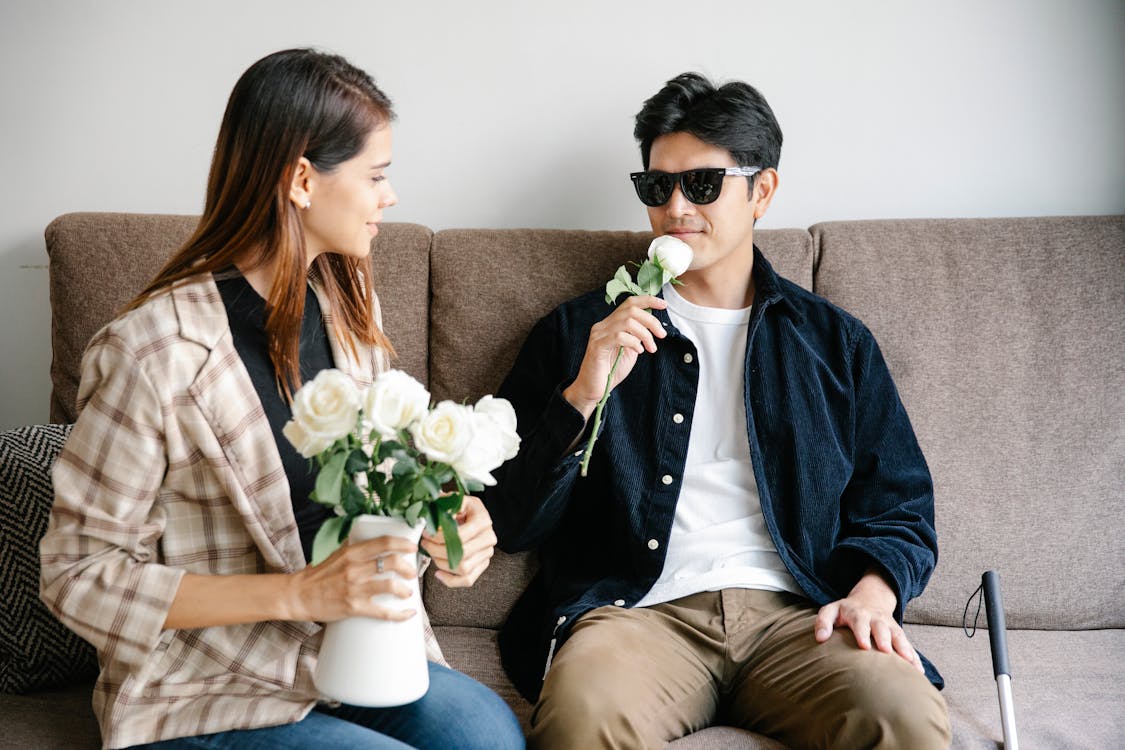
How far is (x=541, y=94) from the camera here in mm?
2430

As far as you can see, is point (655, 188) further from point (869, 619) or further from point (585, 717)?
point (585, 717)

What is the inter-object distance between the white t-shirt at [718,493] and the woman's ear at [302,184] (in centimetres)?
88

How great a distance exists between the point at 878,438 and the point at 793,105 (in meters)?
0.90

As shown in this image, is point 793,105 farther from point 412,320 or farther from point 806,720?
point 806,720

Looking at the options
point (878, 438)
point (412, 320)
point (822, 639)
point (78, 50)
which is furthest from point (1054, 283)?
point (78, 50)

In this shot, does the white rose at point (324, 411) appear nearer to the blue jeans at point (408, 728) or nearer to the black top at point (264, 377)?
the black top at point (264, 377)

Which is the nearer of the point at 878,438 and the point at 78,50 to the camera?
the point at 878,438

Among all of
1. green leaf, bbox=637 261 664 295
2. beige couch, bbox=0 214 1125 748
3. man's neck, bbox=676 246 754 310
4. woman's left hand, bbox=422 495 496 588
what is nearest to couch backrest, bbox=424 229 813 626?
beige couch, bbox=0 214 1125 748

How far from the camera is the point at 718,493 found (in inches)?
77.2

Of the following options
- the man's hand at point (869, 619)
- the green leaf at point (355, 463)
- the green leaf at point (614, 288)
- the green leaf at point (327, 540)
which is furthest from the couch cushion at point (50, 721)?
the man's hand at point (869, 619)

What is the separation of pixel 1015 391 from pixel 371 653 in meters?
1.52

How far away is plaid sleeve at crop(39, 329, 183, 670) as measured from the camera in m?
1.31

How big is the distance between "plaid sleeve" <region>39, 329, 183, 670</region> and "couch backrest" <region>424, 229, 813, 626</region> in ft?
2.84

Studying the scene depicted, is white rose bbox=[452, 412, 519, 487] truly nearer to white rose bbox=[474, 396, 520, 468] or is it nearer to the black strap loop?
white rose bbox=[474, 396, 520, 468]
